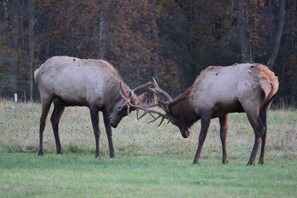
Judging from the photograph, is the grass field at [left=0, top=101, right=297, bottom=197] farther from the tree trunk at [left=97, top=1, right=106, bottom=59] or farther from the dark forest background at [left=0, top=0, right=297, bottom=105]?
the dark forest background at [left=0, top=0, right=297, bottom=105]

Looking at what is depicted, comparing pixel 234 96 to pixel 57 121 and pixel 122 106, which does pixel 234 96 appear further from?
pixel 57 121

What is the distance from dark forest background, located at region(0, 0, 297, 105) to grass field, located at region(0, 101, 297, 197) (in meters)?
16.8

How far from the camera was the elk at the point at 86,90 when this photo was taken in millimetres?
20953

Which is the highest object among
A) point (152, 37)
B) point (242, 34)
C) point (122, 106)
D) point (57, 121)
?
point (122, 106)

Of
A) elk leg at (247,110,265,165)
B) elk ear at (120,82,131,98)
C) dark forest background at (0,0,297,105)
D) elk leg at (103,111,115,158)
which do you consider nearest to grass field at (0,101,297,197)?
elk leg at (103,111,115,158)

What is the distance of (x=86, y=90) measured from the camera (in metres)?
21.1

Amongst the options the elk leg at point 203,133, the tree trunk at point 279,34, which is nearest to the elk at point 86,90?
the elk leg at point 203,133

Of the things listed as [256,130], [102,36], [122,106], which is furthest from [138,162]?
[102,36]

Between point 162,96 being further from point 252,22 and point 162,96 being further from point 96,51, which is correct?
point 252,22

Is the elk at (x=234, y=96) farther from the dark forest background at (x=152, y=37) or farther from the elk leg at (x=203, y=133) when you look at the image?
the dark forest background at (x=152, y=37)

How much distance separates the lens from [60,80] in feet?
70.7

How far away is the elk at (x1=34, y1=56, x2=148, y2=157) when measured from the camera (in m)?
21.0

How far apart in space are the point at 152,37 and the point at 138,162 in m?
32.8

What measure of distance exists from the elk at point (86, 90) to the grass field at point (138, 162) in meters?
0.89
